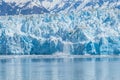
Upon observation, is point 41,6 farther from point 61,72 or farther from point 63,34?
point 61,72

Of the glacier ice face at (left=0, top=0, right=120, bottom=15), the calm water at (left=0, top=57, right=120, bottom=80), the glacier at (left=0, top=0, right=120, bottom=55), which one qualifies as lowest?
the calm water at (left=0, top=57, right=120, bottom=80)

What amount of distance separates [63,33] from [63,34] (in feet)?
0.71

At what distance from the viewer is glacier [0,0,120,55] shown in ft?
300

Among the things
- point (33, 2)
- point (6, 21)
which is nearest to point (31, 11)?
point (33, 2)

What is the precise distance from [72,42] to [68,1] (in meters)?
66.0

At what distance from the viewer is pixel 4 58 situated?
320 feet

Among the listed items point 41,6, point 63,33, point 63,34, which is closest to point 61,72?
point 63,34

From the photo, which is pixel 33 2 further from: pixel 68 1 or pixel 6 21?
pixel 6 21

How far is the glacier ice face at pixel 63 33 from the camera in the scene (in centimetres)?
9144

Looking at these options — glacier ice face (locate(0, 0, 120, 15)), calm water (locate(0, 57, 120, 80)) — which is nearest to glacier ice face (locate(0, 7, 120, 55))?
calm water (locate(0, 57, 120, 80))

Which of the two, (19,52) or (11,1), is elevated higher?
(11,1)

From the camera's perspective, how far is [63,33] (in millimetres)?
97500

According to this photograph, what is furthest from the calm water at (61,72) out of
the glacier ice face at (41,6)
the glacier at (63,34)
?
the glacier ice face at (41,6)

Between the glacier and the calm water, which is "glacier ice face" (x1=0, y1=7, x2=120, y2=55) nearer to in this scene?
the glacier
